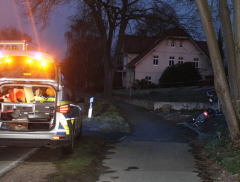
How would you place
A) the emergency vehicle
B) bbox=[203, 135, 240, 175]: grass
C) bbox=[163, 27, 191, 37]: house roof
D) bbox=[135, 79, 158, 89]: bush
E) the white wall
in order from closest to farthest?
bbox=[203, 135, 240, 175]: grass, the emergency vehicle, bbox=[163, 27, 191, 37]: house roof, bbox=[135, 79, 158, 89]: bush, the white wall

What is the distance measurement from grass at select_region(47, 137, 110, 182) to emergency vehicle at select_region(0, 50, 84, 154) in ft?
1.28

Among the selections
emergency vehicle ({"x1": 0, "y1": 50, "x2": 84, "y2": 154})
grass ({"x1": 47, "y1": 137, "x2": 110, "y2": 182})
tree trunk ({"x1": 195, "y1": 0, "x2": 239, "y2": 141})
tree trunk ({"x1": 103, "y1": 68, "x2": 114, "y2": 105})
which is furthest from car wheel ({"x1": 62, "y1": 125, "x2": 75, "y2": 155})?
tree trunk ({"x1": 103, "y1": 68, "x2": 114, "y2": 105})

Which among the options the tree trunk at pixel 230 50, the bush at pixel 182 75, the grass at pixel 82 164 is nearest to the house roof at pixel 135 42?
the bush at pixel 182 75

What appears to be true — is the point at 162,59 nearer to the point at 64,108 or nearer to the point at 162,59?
the point at 162,59

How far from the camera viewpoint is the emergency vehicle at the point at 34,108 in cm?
691

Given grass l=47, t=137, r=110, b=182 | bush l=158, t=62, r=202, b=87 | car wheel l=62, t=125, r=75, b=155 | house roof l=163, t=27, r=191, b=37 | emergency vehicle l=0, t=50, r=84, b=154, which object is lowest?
grass l=47, t=137, r=110, b=182

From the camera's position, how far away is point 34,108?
7742mm

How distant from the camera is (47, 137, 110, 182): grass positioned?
6141 millimetres

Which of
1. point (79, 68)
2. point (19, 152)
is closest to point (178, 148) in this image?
point (19, 152)

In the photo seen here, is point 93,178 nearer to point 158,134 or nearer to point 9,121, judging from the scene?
point 9,121

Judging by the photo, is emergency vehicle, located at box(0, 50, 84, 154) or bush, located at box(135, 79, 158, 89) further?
bush, located at box(135, 79, 158, 89)

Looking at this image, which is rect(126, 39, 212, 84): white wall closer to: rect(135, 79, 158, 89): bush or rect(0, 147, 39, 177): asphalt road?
rect(135, 79, 158, 89): bush

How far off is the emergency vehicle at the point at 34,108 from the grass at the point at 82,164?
391 millimetres

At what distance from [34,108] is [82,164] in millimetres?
1793
